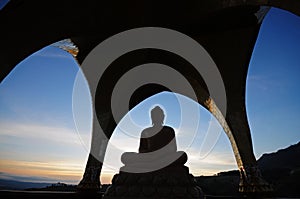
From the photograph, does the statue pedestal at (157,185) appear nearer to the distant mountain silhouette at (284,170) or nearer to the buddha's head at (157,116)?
the buddha's head at (157,116)

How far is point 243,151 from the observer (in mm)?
10570

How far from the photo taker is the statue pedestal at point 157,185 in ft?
14.0

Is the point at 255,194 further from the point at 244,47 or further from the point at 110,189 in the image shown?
the point at 110,189

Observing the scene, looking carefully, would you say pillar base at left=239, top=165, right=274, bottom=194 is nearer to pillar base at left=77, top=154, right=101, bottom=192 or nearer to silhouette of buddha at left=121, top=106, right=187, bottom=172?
pillar base at left=77, top=154, right=101, bottom=192

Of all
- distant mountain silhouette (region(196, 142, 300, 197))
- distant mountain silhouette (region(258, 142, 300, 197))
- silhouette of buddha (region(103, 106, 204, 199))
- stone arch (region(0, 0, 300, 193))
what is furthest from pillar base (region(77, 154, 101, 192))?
distant mountain silhouette (region(258, 142, 300, 197))

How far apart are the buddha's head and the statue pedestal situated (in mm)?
1036

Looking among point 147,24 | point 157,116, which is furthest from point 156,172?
point 147,24

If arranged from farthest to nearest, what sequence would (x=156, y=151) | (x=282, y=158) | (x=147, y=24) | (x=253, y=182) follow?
(x=282, y=158) → (x=253, y=182) → (x=147, y=24) → (x=156, y=151)

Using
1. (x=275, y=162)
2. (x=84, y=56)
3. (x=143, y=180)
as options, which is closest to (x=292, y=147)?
(x=275, y=162)

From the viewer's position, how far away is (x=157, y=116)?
5.49 m

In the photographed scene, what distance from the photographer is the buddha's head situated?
17.9 feet

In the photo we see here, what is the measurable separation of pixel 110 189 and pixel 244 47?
839cm

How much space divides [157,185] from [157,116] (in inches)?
60.9

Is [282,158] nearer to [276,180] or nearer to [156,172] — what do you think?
[276,180]
